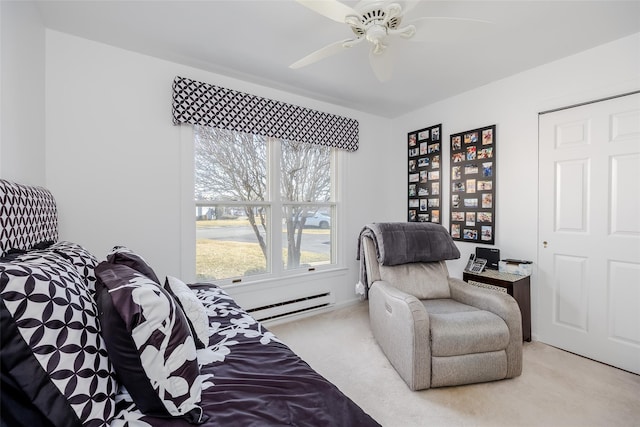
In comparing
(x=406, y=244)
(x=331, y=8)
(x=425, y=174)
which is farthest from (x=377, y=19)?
(x=425, y=174)

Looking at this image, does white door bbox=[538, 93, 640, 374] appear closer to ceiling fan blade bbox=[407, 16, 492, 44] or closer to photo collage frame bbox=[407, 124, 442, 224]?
photo collage frame bbox=[407, 124, 442, 224]

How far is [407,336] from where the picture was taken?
1.87 meters

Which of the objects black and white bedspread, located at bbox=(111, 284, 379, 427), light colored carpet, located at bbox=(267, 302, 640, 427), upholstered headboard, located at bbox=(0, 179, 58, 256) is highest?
upholstered headboard, located at bbox=(0, 179, 58, 256)

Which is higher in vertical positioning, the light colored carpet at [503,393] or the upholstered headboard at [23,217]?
the upholstered headboard at [23,217]

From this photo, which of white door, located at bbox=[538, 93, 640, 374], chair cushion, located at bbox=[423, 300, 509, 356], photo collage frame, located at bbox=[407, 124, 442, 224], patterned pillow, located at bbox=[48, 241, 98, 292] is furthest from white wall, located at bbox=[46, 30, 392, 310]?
white door, located at bbox=[538, 93, 640, 374]

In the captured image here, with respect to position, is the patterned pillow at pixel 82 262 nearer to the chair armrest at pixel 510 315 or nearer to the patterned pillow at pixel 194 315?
the patterned pillow at pixel 194 315

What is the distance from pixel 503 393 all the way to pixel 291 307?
6.34 feet

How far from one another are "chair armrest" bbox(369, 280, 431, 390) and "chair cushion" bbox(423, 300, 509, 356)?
8 cm

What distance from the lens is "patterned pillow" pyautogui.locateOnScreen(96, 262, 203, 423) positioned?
78cm

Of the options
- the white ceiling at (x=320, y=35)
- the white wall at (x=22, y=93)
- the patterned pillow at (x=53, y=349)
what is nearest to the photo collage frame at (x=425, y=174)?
the white ceiling at (x=320, y=35)

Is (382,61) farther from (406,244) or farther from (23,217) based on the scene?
(23,217)

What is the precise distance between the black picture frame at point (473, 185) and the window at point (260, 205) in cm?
140

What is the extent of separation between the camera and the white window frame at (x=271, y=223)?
2.47 meters

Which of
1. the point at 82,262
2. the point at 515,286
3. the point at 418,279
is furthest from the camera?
the point at 418,279
